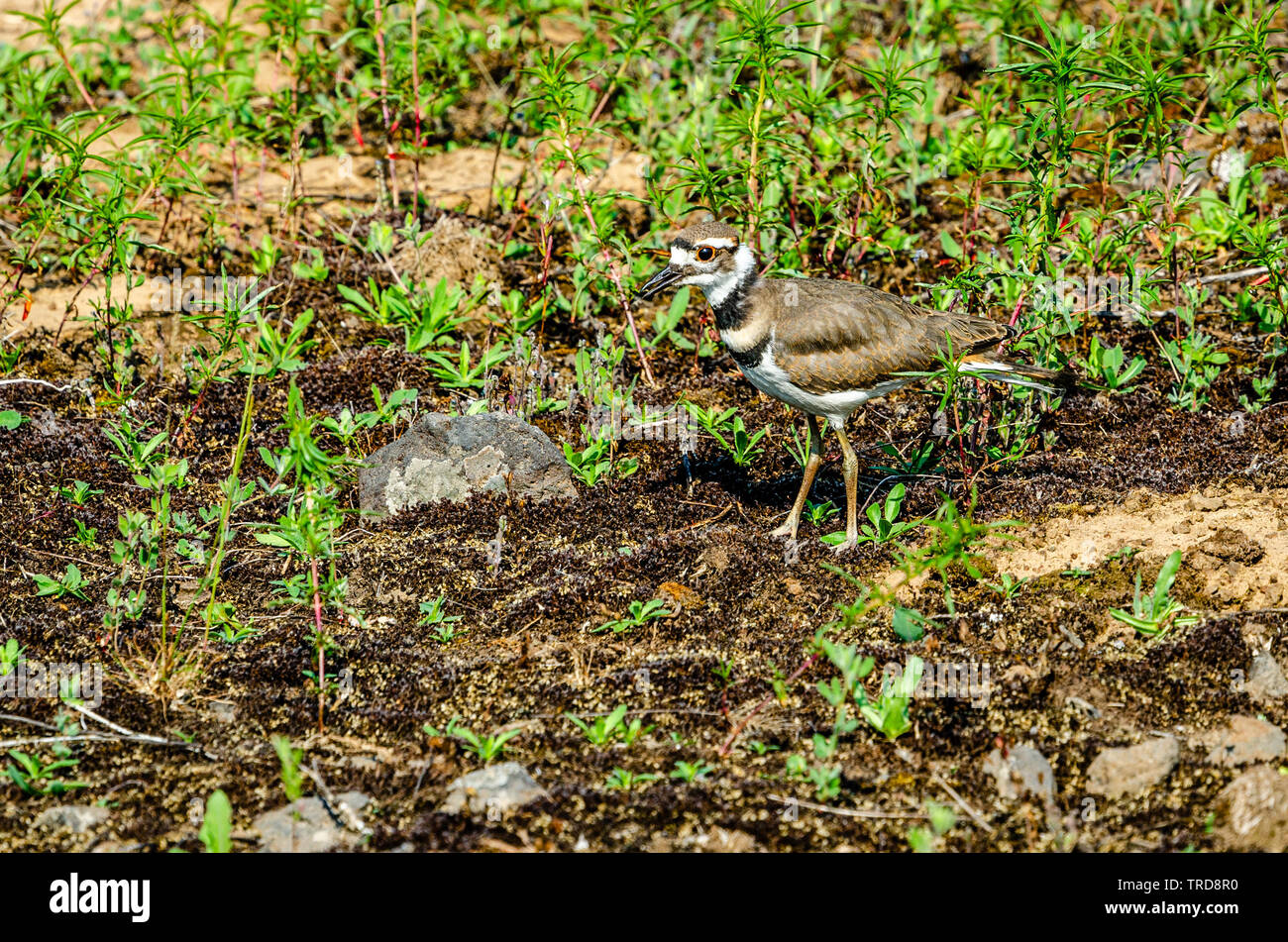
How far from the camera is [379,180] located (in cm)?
1030

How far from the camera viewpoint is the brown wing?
7227mm

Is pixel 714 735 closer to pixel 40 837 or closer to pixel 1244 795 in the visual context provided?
pixel 1244 795

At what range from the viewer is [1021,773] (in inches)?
205

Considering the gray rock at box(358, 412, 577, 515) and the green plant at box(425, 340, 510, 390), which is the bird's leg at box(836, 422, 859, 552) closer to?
the gray rock at box(358, 412, 577, 515)

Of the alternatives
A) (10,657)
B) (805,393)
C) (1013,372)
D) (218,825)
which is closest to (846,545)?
(805,393)

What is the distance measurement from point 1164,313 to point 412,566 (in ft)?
18.6

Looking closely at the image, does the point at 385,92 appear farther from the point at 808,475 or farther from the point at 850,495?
the point at 850,495

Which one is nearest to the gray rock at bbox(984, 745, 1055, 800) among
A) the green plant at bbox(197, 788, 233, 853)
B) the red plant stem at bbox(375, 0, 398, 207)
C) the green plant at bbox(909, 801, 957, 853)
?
the green plant at bbox(909, 801, 957, 853)

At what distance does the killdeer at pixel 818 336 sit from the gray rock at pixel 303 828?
10.6 ft

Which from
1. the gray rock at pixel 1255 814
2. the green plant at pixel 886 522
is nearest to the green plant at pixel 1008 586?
the green plant at pixel 886 522

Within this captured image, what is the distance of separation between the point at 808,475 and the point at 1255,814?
3.27m

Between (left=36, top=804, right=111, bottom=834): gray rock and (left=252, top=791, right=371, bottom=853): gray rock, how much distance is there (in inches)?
25.9

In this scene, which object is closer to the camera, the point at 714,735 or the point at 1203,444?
the point at 714,735

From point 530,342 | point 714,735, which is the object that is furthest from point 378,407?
point 714,735
